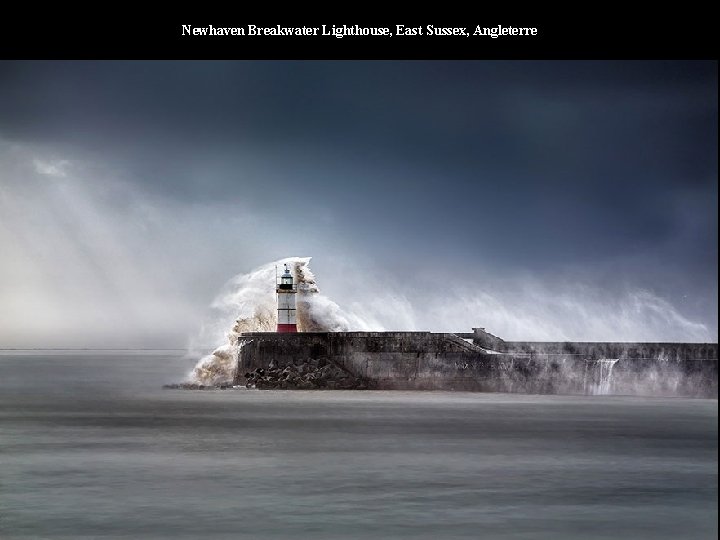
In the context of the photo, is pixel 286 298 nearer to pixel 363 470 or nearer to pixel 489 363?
pixel 489 363

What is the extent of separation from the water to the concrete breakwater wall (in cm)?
124

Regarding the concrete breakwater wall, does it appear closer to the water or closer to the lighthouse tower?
the water

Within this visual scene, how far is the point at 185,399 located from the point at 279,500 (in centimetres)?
1804

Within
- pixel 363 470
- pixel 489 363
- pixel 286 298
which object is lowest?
pixel 363 470

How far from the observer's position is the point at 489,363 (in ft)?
96.2

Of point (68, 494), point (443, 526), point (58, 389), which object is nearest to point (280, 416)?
point (68, 494)

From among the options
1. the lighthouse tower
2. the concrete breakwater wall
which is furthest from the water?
the lighthouse tower

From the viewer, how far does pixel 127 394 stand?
3631 cm

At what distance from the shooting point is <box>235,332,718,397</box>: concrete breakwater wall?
28734 mm

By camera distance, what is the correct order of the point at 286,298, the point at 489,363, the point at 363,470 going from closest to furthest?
the point at 363,470 < the point at 489,363 < the point at 286,298

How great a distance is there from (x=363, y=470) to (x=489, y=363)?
13.5m

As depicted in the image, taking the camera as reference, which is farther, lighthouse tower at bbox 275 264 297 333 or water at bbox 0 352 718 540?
lighthouse tower at bbox 275 264 297 333

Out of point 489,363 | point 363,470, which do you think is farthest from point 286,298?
point 363,470

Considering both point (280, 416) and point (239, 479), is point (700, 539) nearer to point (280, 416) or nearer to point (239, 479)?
→ point (239, 479)
